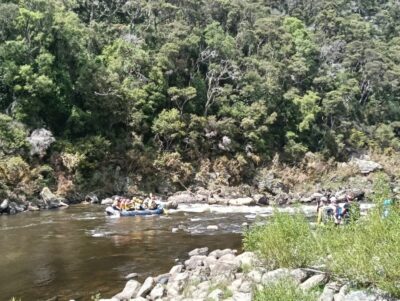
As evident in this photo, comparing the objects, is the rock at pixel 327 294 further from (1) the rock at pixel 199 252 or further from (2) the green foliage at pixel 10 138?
(2) the green foliage at pixel 10 138

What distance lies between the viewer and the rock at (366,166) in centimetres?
4625

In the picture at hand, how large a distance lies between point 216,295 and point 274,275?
137 centimetres

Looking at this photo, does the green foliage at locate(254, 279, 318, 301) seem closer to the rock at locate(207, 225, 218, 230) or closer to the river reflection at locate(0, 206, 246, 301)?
the river reflection at locate(0, 206, 246, 301)

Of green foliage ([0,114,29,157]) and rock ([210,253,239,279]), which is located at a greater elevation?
green foliage ([0,114,29,157])

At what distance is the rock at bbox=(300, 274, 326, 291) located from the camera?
31.3 feet

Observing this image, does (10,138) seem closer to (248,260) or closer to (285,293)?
(248,260)

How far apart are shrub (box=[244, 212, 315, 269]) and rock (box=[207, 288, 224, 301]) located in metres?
1.29

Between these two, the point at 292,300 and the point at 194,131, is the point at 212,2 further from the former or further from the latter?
the point at 292,300

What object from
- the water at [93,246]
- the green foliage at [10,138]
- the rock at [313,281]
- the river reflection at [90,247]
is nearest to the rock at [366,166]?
the water at [93,246]

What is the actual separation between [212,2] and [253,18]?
208 inches

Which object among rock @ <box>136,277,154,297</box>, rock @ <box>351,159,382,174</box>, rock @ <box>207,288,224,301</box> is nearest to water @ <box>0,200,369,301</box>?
rock @ <box>136,277,154,297</box>

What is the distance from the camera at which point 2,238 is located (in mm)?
20875

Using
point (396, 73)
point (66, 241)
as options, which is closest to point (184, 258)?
point (66, 241)

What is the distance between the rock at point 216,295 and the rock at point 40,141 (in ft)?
87.1
